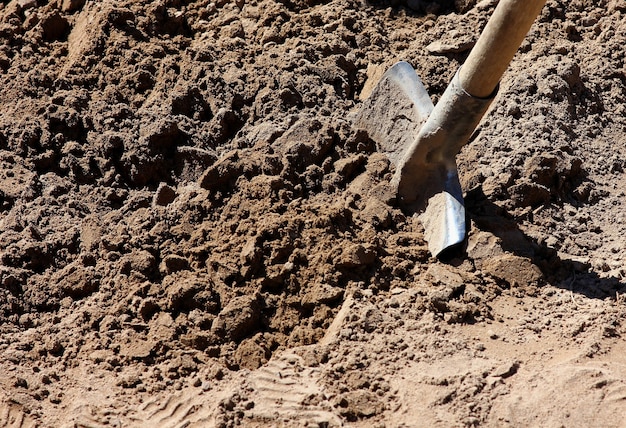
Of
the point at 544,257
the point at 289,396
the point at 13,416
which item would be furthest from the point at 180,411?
the point at 544,257

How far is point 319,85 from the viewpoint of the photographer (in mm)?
5363

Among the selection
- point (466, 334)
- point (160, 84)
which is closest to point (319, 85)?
point (160, 84)

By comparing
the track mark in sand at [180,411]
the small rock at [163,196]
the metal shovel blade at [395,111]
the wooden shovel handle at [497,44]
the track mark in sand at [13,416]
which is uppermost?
the wooden shovel handle at [497,44]

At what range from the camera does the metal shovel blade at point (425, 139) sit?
4.42 meters

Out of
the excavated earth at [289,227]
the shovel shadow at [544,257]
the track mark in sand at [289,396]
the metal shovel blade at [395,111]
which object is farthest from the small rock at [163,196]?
the shovel shadow at [544,257]

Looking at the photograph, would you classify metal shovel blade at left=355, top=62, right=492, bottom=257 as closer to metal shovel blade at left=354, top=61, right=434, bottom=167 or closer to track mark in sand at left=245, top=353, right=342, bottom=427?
metal shovel blade at left=354, top=61, right=434, bottom=167

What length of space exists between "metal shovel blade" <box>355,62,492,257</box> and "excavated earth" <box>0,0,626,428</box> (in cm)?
Answer: 10

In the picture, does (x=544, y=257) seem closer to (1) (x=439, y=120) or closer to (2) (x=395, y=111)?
(1) (x=439, y=120)

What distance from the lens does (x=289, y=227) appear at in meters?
4.39

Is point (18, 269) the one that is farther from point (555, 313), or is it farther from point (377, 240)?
point (555, 313)

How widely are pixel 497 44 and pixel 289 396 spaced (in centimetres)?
193

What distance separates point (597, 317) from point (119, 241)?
7.95 feet

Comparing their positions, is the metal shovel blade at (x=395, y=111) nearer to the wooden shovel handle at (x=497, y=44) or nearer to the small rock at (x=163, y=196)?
the wooden shovel handle at (x=497, y=44)

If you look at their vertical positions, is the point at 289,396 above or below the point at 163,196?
below
